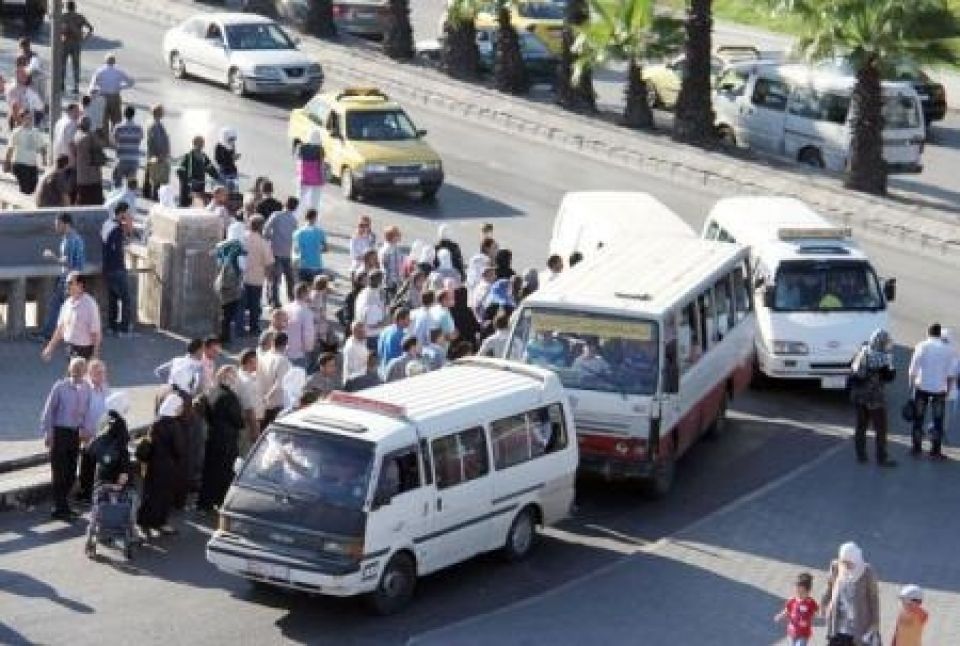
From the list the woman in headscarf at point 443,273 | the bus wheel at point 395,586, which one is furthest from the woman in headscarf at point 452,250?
the bus wheel at point 395,586

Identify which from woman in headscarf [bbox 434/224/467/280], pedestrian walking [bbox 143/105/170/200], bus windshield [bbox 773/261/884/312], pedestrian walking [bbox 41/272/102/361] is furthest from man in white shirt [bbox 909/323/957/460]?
pedestrian walking [bbox 143/105/170/200]

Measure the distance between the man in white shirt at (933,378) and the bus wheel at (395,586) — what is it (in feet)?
27.6

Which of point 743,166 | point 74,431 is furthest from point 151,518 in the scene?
point 743,166

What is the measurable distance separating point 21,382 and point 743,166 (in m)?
19.2

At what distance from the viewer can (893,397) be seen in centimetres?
3058

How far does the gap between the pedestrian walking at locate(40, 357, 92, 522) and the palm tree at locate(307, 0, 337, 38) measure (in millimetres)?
30142

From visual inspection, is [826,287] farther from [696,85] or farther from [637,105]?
[637,105]

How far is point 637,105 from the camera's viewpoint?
153ft

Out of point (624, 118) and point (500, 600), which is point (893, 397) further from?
point (624, 118)

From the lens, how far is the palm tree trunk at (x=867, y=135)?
41.5 m

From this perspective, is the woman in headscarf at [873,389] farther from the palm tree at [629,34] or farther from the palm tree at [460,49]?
the palm tree at [460,49]

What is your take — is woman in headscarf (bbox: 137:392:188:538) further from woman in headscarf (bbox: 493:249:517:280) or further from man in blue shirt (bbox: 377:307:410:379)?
woman in headscarf (bbox: 493:249:517:280)

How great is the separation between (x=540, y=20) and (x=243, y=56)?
10.1 meters

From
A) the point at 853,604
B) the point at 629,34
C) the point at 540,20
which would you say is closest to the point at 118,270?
the point at 853,604
